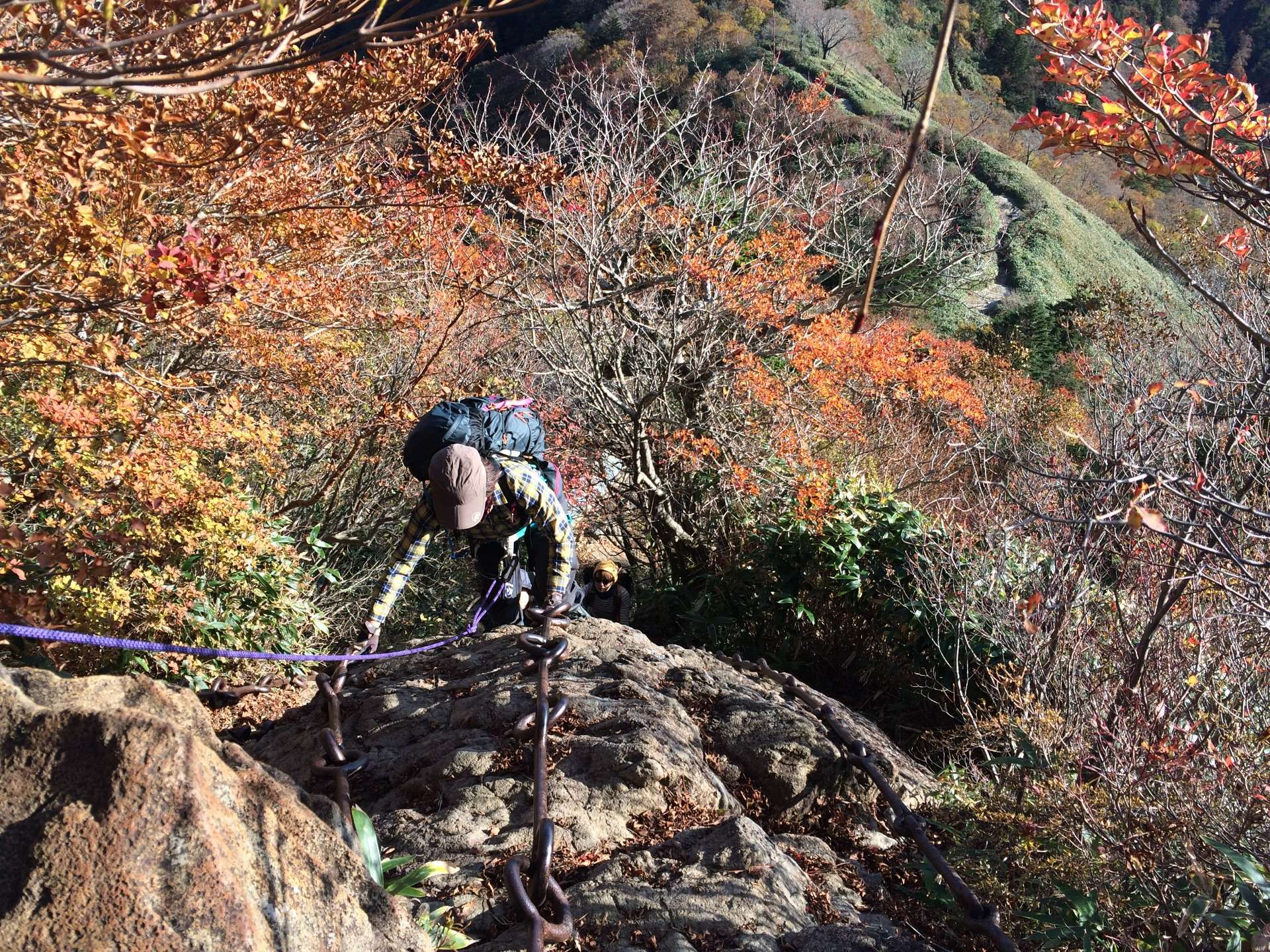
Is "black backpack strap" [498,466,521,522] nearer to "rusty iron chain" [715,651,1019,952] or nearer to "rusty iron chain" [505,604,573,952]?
"rusty iron chain" [505,604,573,952]

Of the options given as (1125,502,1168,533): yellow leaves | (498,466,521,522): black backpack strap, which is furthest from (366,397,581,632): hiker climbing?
(1125,502,1168,533): yellow leaves

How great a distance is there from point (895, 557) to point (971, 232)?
18.2 m

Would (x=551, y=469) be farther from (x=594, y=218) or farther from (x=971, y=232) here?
(x=971, y=232)

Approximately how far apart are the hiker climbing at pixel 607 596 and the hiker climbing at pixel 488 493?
6.84ft

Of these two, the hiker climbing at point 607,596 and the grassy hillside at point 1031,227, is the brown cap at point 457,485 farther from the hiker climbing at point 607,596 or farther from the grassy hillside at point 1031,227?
the grassy hillside at point 1031,227

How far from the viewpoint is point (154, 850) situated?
4.86 feet

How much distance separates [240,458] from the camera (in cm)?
570

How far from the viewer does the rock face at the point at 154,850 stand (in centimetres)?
140

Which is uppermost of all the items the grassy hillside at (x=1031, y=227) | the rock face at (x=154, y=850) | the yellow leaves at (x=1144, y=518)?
the yellow leaves at (x=1144, y=518)

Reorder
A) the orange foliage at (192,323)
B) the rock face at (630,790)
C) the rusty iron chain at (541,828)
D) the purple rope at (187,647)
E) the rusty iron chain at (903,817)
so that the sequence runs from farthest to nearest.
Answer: the orange foliage at (192,323) < the rock face at (630,790) < the rusty iron chain at (903,817) < the purple rope at (187,647) < the rusty iron chain at (541,828)

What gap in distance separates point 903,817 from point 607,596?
392 cm

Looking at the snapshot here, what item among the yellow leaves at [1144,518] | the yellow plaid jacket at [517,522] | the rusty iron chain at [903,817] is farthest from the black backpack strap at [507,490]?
the yellow leaves at [1144,518]

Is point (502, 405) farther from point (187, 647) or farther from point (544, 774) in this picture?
point (544, 774)

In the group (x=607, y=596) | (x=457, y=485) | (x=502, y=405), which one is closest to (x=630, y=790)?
(x=457, y=485)
